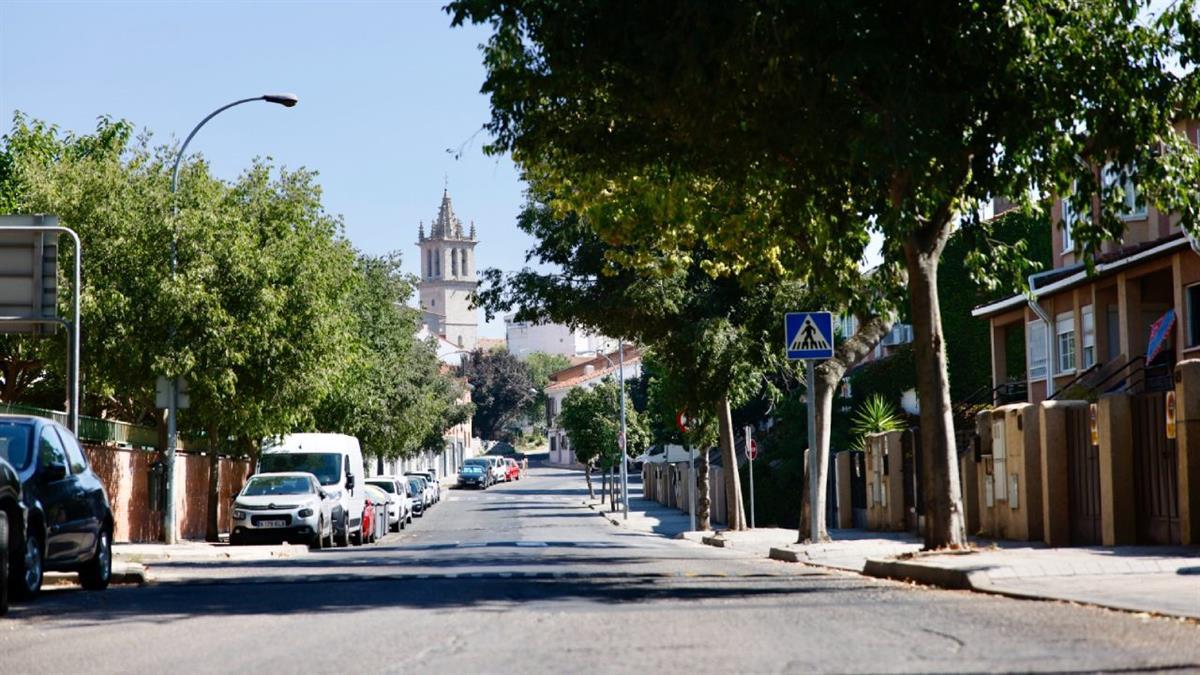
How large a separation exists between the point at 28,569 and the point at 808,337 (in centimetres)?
1198

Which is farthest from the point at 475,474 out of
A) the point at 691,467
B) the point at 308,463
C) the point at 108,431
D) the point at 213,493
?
the point at 108,431

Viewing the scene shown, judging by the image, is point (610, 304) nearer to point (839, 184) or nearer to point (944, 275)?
point (839, 184)

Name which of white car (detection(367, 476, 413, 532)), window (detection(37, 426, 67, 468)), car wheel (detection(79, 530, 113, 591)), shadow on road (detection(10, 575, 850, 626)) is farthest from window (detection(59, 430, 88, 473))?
white car (detection(367, 476, 413, 532))

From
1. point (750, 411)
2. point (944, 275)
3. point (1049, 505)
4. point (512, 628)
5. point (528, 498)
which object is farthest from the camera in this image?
point (528, 498)

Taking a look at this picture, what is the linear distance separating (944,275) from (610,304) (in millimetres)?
24452

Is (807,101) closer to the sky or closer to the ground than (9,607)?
closer to the sky

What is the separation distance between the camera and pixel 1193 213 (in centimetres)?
1678

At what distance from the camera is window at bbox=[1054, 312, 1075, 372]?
→ 36.3 m

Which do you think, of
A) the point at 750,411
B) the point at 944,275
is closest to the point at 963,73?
the point at 944,275

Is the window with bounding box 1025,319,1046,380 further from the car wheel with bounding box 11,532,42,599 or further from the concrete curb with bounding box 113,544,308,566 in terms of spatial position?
the car wheel with bounding box 11,532,42,599

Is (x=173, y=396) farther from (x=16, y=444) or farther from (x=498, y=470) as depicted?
(x=498, y=470)

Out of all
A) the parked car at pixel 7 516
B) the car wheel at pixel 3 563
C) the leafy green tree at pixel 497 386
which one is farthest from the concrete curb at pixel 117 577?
the leafy green tree at pixel 497 386

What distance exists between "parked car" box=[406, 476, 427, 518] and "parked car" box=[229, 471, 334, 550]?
27241 mm

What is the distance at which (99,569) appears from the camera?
16.5m
